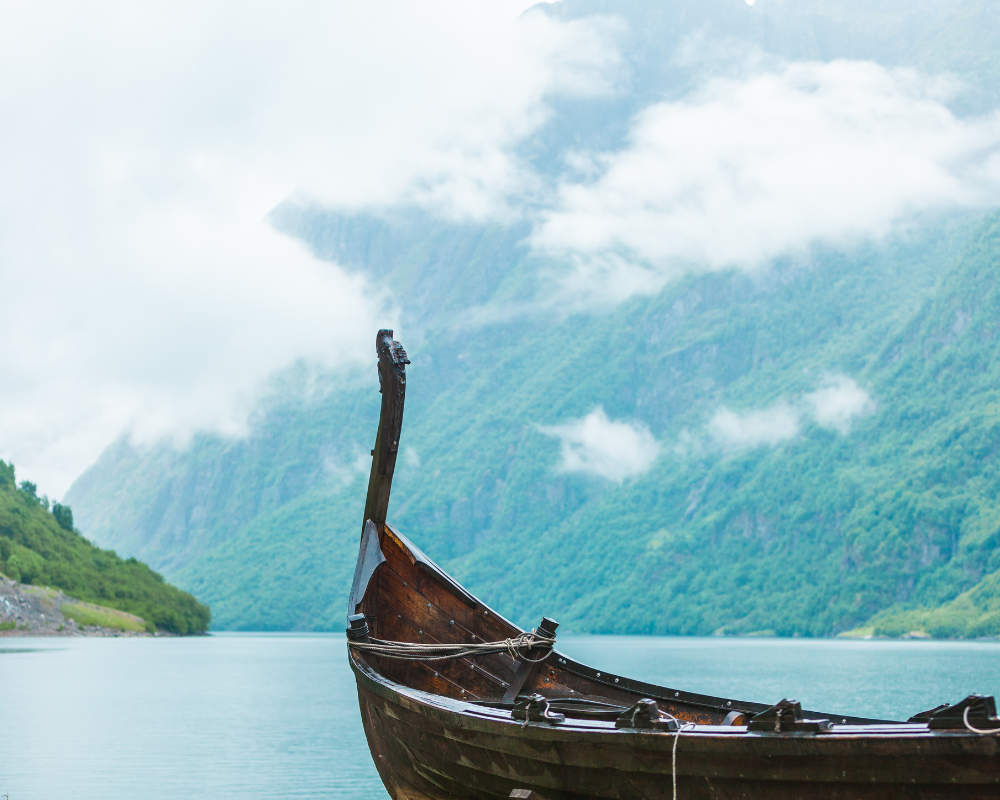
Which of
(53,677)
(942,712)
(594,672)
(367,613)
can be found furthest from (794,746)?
(53,677)

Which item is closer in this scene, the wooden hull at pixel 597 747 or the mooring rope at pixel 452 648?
the wooden hull at pixel 597 747

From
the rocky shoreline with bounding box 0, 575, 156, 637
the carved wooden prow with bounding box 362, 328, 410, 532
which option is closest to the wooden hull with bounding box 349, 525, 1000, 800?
the carved wooden prow with bounding box 362, 328, 410, 532

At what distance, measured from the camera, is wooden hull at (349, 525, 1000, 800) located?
24.5ft

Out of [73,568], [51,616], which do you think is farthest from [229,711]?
[73,568]

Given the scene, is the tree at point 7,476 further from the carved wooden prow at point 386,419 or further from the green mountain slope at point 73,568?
→ the carved wooden prow at point 386,419

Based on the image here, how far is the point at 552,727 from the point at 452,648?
5.69 m

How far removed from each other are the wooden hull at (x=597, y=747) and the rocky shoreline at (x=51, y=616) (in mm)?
153133

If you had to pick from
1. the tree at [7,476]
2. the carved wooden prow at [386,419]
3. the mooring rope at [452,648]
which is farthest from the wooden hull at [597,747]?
the tree at [7,476]

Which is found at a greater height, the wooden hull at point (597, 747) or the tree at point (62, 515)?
the tree at point (62, 515)

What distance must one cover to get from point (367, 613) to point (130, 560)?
193951mm

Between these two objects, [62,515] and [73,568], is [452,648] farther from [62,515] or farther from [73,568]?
[62,515]

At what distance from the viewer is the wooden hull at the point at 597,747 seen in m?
7.48

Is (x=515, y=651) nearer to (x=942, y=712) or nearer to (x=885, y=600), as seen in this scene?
(x=942, y=712)

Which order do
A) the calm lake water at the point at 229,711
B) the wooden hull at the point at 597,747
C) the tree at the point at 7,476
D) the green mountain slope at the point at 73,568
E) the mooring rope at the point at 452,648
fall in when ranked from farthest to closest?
the tree at the point at 7,476
the green mountain slope at the point at 73,568
the calm lake water at the point at 229,711
the mooring rope at the point at 452,648
the wooden hull at the point at 597,747
